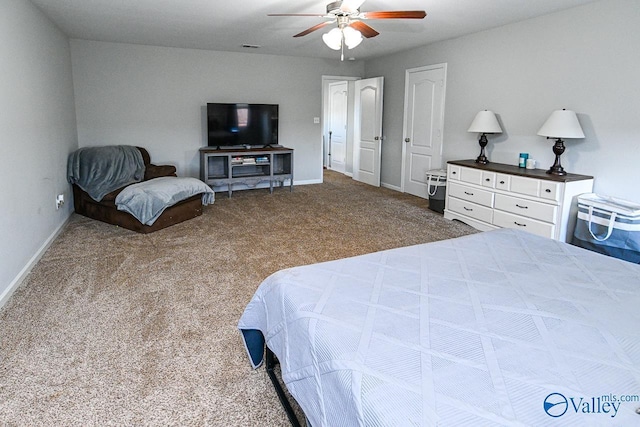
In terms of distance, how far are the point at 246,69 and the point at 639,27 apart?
17.3 ft

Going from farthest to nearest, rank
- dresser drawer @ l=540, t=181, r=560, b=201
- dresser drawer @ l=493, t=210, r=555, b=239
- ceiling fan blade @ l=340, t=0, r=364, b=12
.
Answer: dresser drawer @ l=493, t=210, r=555, b=239
dresser drawer @ l=540, t=181, r=560, b=201
ceiling fan blade @ l=340, t=0, r=364, b=12

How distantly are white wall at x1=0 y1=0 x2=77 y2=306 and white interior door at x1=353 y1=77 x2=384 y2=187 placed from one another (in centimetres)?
477

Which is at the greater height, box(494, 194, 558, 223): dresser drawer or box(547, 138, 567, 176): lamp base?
box(547, 138, 567, 176): lamp base

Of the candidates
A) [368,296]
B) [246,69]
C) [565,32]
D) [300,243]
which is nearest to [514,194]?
[565,32]

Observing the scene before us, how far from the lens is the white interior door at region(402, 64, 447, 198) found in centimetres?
604

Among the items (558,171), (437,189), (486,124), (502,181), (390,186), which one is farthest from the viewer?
(390,186)

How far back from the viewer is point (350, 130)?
8.81 meters

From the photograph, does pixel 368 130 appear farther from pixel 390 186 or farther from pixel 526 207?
pixel 526 207

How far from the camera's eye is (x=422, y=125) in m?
6.40

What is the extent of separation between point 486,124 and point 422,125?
160 cm

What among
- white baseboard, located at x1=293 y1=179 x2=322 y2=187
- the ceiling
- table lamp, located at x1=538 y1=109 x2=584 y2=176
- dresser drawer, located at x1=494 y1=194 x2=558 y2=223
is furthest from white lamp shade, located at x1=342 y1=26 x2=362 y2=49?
white baseboard, located at x1=293 y1=179 x2=322 y2=187

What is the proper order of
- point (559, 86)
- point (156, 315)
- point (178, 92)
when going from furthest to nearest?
point (178, 92) → point (559, 86) → point (156, 315)

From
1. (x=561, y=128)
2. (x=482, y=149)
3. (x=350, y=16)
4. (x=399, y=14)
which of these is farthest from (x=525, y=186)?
(x=350, y=16)

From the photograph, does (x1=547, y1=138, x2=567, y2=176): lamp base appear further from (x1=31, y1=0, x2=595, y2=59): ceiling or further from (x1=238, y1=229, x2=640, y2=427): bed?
(x1=238, y1=229, x2=640, y2=427): bed
